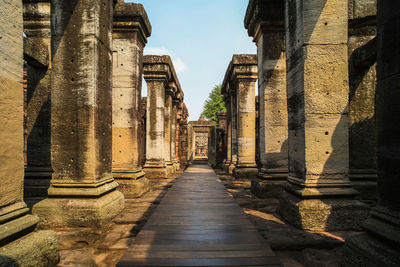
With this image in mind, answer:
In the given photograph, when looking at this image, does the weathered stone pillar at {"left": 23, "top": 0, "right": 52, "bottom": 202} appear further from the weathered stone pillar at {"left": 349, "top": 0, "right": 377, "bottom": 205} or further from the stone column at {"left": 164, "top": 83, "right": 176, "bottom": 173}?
the weathered stone pillar at {"left": 349, "top": 0, "right": 377, "bottom": 205}

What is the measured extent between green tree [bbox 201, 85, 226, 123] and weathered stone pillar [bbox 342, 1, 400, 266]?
30342mm

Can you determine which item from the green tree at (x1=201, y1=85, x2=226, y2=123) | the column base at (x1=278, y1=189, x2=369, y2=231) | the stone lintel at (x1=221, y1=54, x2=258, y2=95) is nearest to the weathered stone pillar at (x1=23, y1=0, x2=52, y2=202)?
the column base at (x1=278, y1=189, x2=369, y2=231)

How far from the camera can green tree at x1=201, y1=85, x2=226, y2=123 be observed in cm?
3258

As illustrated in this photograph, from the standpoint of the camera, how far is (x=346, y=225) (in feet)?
9.28

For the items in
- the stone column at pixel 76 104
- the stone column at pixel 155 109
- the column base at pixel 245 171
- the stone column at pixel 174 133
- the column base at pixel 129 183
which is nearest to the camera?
the stone column at pixel 76 104

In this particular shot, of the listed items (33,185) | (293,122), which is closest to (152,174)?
(33,185)

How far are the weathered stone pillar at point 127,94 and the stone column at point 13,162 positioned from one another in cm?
293

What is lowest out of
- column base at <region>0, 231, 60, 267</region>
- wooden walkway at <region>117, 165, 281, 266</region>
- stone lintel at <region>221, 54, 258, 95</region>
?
wooden walkway at <region>117, 165, 281, 266</region>

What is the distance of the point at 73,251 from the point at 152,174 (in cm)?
572

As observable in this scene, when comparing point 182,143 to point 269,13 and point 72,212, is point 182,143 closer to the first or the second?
point 269,13

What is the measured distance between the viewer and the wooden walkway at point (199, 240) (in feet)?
6.25

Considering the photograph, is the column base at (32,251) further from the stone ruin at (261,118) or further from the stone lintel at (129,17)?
the stone lintel at (129,17)

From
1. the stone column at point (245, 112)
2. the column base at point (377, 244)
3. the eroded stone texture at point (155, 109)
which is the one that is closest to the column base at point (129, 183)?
the eroded stone texture at point (155, 109)

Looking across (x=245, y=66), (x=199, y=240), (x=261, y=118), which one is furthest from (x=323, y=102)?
(x=245, y=66)
